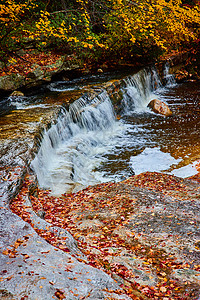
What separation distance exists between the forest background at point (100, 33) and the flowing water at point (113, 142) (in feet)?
9.59

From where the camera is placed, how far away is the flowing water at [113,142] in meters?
8.27

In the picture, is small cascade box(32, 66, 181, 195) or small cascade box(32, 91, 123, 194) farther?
small cascade box(32, 66, 181, 195)

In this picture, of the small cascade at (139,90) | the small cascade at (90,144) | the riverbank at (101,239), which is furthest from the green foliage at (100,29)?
the riverbank at (101,239)

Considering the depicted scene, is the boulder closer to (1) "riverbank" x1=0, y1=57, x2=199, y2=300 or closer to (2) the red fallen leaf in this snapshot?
(1) "riverbank" x1=0, y1=57, x2=199, y2=300

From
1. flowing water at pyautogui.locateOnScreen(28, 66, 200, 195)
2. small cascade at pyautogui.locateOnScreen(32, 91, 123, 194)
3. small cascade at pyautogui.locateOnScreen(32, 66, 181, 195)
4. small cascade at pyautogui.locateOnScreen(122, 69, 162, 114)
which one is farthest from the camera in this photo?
small cascade at pyautogui.locateOnScreen(122, 69, 162, 114)

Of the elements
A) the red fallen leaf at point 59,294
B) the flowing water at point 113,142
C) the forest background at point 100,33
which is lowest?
the flowing water at point 113,142

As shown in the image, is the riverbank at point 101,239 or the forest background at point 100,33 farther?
the forest background at point 100,33

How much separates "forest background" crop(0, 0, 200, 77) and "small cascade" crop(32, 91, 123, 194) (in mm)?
3295

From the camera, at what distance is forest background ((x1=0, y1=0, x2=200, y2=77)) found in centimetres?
1276

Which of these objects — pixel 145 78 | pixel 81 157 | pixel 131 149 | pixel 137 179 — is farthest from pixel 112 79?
pixel 137 179

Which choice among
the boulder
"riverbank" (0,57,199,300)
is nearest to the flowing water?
the boulder

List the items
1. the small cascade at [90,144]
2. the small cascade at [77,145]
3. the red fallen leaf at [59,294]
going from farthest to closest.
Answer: the small cascade at [90,144], the small cascade at [77,145], the red fallen leaf at [59,294]

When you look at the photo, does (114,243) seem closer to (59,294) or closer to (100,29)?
(59,294)

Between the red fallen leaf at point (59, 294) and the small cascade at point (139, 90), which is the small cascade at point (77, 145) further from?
the red fallen leaf at point (59, 294)
